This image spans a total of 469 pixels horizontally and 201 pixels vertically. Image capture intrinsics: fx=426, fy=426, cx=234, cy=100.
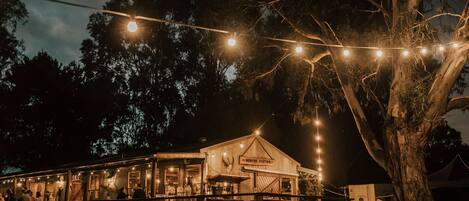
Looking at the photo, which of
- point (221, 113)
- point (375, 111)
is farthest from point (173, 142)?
point (375, 111)

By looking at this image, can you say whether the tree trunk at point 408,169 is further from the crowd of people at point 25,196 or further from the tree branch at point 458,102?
the crowd of people at point 25,196

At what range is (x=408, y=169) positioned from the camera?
32.5 ft

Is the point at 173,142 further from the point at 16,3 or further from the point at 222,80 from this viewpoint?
the point at 16,3

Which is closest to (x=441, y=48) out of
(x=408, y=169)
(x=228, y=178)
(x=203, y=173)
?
(x=408, y=169)

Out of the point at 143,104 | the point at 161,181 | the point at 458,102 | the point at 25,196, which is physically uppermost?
the point at 143,104

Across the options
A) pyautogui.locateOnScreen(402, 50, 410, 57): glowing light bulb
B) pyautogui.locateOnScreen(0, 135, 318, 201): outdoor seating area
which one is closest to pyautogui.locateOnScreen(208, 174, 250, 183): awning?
pyautogui.locateOnScreen(0, 135, 318, 201): outdoor seating area

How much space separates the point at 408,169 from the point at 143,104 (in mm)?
23052

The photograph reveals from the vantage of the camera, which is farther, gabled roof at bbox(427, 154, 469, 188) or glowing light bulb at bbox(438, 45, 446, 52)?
gabled roof at bbox(427, 154, 469, 188)

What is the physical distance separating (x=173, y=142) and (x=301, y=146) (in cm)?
905

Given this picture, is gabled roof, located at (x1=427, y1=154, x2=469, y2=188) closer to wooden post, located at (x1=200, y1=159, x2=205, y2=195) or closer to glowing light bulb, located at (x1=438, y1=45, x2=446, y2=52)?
glowing light bulb, located at (x1=438, y1=45, x2=446, y2=52)

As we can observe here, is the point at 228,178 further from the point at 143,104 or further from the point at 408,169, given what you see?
the point at 143,104

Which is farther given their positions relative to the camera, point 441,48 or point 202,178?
point 202,178

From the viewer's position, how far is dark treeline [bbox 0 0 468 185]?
27469 millimetres

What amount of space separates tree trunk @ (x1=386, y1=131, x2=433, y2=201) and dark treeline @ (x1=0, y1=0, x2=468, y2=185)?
16.1 metres
